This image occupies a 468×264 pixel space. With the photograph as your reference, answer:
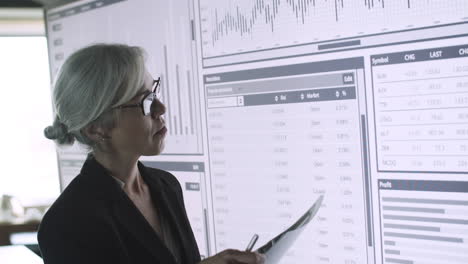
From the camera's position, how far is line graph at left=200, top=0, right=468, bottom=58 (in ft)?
3.74

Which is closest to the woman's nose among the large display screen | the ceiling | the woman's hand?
the large display screen

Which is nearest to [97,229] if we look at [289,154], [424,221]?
[289,154]

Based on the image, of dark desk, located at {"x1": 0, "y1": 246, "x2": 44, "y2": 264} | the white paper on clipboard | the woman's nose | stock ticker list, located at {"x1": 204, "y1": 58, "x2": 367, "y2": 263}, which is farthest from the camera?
dark desk, located at {"x1": 0, "y1": 246, "x2": 44, "y2": 264}

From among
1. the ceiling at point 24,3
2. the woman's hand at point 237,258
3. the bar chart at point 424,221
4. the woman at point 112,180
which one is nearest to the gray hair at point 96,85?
the woman at point 112,180

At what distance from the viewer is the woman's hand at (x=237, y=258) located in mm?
951

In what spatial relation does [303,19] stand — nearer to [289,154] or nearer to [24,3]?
[289,154]

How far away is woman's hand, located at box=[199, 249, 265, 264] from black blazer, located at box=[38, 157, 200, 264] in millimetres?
145

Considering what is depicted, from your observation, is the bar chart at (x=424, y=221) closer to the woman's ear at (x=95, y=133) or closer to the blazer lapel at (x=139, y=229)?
the blazer lapel at (x=139, y=229)

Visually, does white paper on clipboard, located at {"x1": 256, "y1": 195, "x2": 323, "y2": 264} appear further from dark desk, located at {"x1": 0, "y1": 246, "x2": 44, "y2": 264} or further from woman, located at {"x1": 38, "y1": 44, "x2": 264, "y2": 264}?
dark desk, located at {"x1": 0, "y1": 246, "x2": 44, "y2": 264}

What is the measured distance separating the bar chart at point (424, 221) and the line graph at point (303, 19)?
0.39m

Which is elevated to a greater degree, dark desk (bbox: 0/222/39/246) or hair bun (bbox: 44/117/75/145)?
hair bun (bbox: 44/117/75/145)

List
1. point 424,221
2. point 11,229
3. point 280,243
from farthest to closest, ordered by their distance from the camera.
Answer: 1. point 11,229
2. point 424,221
3. point 280,243

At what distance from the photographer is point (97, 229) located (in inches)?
40.0

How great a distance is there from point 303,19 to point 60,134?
2.36 ft
